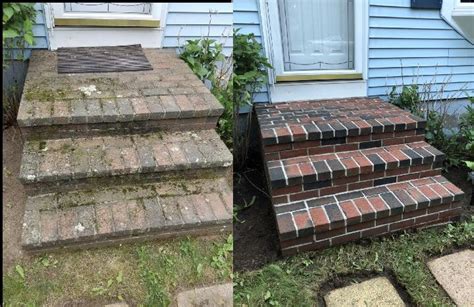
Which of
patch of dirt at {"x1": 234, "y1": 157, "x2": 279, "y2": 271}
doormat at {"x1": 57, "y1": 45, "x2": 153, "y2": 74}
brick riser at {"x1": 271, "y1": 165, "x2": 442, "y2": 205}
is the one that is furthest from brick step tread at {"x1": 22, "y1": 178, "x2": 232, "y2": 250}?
doormat at {"x1": 57, "y1": 45, "x2": 153, "y2": 74}

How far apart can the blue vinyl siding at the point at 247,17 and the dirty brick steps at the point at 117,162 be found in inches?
23.1

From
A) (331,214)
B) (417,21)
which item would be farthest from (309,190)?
(417,21)

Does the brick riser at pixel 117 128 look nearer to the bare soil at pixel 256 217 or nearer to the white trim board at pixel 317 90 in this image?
the bare soil at pixel 256 217

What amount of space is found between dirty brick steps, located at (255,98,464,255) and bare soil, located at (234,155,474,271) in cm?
15

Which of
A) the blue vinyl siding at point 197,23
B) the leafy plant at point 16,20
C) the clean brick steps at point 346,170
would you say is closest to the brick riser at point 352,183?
the clean brick steps at point 346,170

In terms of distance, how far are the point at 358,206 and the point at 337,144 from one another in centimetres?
47

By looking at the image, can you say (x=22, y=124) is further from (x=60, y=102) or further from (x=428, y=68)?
(x=428, y=68)

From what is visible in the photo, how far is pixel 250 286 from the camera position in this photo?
1.95 meters

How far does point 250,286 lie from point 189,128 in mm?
1038

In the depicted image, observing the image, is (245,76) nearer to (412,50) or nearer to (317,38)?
(317,38)

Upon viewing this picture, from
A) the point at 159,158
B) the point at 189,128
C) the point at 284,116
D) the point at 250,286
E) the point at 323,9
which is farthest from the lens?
the point at 323,9

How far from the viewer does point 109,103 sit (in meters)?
2.49

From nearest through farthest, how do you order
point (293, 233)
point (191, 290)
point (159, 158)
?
1. point (191, 290)
2. point (293, 233)
3. point (159, 158)

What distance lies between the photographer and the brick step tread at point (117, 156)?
6.89 feet
